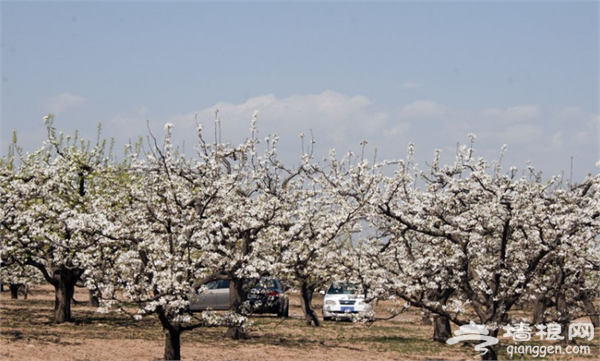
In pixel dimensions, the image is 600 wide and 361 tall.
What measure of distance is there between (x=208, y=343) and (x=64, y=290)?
21.9 feet

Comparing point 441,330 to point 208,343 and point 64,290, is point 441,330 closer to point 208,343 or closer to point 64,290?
point 208,343

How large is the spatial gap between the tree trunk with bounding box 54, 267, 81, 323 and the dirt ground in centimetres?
44

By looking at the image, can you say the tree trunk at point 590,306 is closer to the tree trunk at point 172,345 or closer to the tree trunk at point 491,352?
the tree trunk at point 491,352

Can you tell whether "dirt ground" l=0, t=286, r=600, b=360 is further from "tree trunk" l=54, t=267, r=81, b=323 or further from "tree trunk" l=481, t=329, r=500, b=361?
"tree trunk" l=481, t=329, r=500, b=361

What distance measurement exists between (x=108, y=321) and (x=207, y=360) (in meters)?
9.81

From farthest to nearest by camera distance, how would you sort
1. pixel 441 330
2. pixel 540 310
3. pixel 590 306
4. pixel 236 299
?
pixel 590 306 → pixel 540 310 → pixel 441 330 → pixel 236 299

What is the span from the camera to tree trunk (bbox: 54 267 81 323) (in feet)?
74.1

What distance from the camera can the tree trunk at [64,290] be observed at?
2259cm

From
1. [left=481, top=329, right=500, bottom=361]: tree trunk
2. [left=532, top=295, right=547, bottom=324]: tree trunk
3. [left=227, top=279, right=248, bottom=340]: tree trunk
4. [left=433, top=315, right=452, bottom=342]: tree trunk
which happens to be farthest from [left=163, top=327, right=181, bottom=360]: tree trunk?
[left=433, top=315, right=452, bottom=342]: tree trunk

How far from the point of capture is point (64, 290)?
23188 millimetres

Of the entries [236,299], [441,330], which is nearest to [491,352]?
[236,299]

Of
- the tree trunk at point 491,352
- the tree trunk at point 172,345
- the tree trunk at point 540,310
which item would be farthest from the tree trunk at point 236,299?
the tree trunk at point 540,310

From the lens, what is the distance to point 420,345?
2083 cm

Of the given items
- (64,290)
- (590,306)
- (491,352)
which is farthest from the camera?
(590,306)
